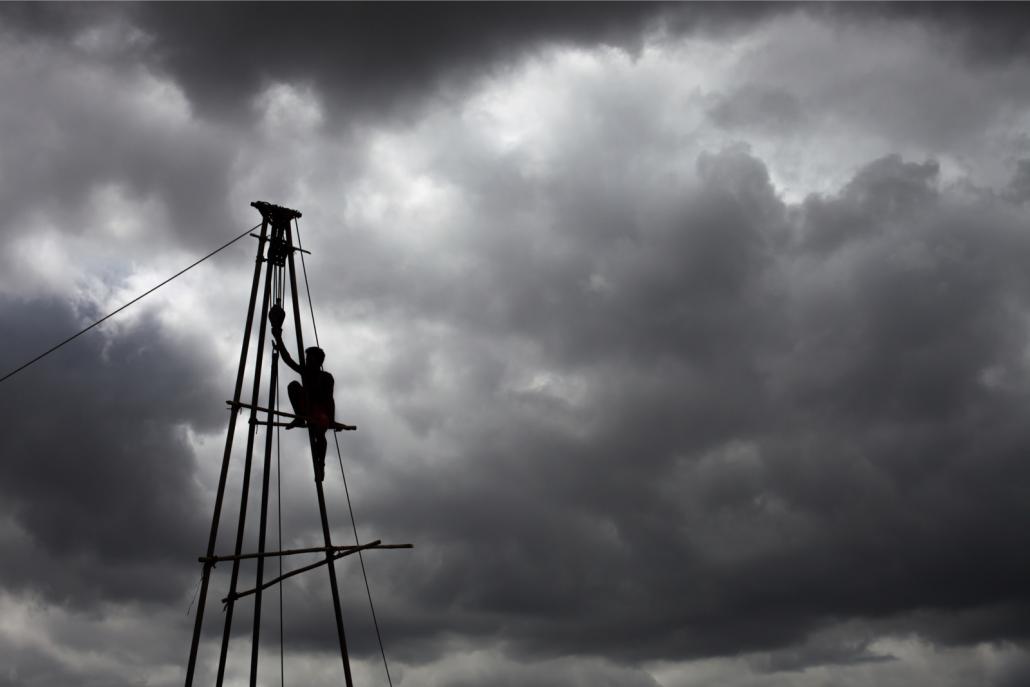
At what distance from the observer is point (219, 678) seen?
70.0ft

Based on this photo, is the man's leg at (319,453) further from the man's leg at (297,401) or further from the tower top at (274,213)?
the tower top at (274,213)

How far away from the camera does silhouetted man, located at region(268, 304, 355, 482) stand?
23.4 m

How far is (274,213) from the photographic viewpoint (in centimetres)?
2448

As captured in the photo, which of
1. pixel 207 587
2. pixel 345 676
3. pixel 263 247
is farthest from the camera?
pixel 263 247

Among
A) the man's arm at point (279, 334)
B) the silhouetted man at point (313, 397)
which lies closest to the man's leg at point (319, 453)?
the silhouetted man at point (313, 397)

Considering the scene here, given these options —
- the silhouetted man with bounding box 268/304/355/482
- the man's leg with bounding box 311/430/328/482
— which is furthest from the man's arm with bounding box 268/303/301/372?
the man's leg with bounding box 311/430/328/482

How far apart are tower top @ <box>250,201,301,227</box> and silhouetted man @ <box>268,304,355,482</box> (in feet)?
6.82

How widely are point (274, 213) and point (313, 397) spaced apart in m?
4.33

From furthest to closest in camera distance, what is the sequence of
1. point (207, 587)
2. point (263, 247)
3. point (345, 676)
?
point (263, 247) < point (345, 676) < point (207, 587)

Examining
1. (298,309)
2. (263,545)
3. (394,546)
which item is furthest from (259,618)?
(298,309)

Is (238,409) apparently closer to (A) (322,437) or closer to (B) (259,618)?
(A) (322,437)

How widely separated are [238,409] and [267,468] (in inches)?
93.0

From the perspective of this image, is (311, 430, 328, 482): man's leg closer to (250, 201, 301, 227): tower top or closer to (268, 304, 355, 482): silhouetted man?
(268, 304, 355, 482): silhouetted man

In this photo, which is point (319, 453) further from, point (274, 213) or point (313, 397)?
point (274, 213)
